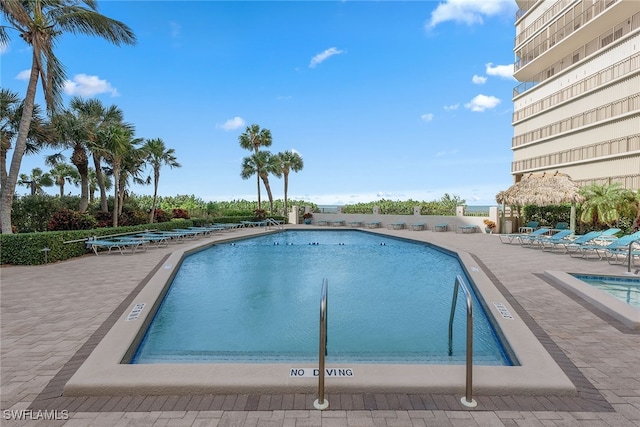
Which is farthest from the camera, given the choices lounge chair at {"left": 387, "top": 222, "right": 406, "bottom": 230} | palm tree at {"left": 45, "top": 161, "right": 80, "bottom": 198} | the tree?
palm tree at {"left": 45, "top": 161, "right": 80, "bottom": 198}

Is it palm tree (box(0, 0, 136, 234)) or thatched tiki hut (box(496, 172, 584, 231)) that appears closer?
palm tree (box(0, 0, 136, 234))

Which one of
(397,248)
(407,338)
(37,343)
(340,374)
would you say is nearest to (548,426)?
(340,374)

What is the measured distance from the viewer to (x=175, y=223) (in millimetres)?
20312

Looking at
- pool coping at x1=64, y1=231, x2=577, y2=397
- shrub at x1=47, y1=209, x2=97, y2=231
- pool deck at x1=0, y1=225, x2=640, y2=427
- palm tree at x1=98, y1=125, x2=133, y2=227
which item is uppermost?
palm tree at x1=98, y1=125, x2=133, y2=227

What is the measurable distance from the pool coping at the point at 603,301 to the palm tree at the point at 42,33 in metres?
16.6

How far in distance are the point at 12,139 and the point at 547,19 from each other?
3900cm

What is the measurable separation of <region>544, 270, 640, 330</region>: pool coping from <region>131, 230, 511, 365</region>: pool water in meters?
1.98

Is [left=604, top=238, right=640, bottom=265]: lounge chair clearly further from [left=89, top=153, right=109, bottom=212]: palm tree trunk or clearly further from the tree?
the tree

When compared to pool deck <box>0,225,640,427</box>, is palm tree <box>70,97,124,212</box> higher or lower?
higher

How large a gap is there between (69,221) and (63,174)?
39.6 metres

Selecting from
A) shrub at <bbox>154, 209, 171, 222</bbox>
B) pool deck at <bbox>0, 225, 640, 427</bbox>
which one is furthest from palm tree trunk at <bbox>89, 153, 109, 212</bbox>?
pool deck at <bbox>0, 225, 640, 427</bbox>

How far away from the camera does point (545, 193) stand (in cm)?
1827

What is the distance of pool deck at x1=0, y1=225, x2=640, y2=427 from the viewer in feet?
9.84

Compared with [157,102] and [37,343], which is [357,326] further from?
[157,102]
